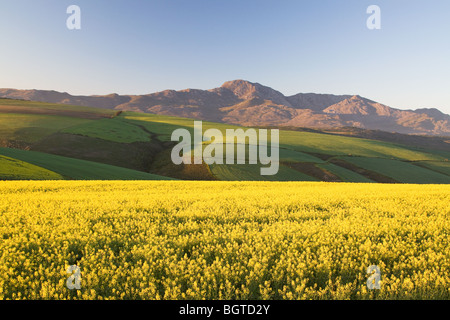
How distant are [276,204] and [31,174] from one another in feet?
81.0

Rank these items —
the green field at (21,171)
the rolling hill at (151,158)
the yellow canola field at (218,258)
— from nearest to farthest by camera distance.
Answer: the yellow canola field at (218,258), the green field at (21,171), the rolling hill at (151,158)

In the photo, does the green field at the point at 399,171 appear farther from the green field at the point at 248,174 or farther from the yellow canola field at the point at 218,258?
the yellow canola field at the point at 218,258

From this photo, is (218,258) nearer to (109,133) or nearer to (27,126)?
(109,133)

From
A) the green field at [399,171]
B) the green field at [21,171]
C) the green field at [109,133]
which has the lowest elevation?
the green field at [399,171]

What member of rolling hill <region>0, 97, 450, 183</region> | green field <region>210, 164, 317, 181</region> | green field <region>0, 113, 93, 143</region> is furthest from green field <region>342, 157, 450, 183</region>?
green field <region>0, 113, 93, 143</region>

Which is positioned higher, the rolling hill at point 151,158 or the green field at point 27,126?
the green field at point 27,126

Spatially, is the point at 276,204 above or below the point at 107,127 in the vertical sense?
below

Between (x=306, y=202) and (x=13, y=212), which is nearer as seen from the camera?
(x=13, y=212)

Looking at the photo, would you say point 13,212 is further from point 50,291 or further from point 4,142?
point 4,142

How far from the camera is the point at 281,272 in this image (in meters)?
5.07

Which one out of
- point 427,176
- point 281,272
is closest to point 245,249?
point 281,272

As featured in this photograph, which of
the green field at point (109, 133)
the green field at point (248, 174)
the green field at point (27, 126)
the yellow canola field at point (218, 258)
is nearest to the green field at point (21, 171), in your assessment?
the yellow canola field at point (218, 258)

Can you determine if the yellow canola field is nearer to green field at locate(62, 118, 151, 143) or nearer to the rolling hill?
the rolling hill

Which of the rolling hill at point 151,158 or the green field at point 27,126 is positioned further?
the green field at point 27,126
